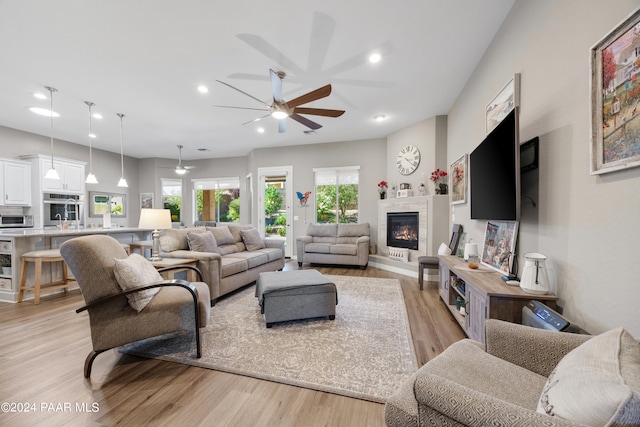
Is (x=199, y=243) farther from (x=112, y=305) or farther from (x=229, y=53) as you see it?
(x=229, y=53)

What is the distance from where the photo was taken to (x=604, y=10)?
1377 millimetres

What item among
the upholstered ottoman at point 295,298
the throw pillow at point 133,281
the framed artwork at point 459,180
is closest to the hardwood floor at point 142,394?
the throw pillow at point 133,281

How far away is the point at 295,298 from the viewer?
8.70ft

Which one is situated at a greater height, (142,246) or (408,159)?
(408,159)

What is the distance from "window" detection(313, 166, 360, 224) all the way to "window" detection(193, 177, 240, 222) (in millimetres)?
2939

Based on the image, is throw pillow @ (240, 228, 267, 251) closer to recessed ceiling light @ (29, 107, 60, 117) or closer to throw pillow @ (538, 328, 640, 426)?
recessed ceiling light @ (29, 107, 60, 117)

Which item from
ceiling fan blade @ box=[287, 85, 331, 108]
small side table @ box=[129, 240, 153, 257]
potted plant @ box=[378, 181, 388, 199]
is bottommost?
small side table @ box=[129, 240, 153, 257]

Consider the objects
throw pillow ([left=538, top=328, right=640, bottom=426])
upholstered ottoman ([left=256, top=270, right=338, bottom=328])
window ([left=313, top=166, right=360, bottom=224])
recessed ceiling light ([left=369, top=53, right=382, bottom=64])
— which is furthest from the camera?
window ([left=313, top=166, right=360, bottom=224])

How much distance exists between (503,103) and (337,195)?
436 centimetres

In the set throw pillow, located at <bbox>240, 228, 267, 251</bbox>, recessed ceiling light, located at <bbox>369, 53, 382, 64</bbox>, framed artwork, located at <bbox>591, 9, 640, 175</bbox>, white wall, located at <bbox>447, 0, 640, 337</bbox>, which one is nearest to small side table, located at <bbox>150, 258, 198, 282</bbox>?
throw pillow, located at <bbox>240, 228, 267, 251</bbox>

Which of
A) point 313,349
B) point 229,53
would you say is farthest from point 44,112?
point 313,349

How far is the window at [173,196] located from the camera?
320 inches

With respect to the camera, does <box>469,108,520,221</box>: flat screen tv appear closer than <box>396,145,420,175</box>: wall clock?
Yes

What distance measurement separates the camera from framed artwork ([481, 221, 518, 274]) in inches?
88.5
